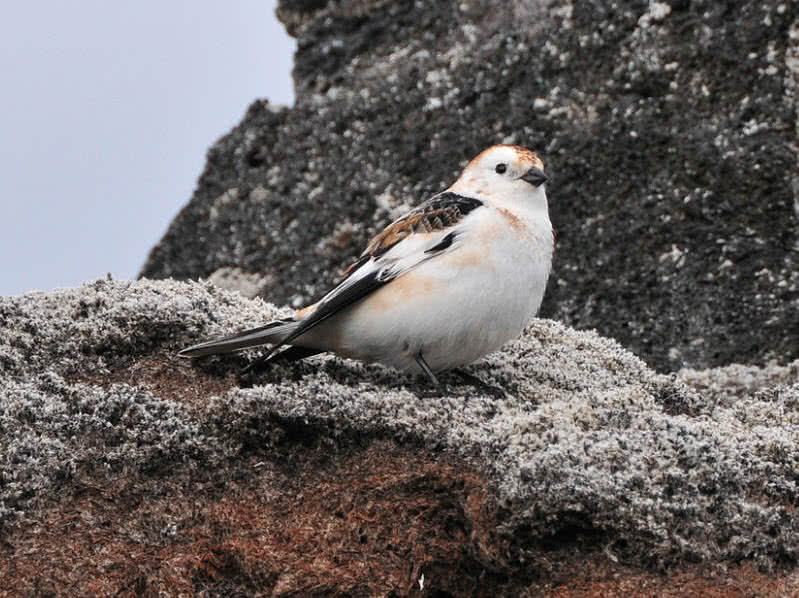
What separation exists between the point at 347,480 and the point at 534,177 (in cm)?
206

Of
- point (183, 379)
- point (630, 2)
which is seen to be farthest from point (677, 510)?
point (630, 2)

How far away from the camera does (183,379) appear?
236 inches

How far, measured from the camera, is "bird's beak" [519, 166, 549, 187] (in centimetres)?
636

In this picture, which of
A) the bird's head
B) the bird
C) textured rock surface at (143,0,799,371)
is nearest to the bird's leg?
the bird

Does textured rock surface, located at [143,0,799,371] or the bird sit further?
textured rock surface, located at [143,0,799,371]

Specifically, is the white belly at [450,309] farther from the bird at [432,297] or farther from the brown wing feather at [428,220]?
the brown wing feather at [428,220]

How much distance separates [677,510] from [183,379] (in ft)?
8.21

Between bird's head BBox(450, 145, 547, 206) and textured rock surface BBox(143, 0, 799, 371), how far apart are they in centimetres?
264

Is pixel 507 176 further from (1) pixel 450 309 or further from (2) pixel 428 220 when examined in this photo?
(1) pixel 450 309

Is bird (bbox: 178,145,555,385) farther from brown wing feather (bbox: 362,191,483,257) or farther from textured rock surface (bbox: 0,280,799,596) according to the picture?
textured rock surface (bbox: 0,280,799,596)

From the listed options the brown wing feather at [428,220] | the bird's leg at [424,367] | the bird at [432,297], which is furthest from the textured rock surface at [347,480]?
the brown wing feather at [428,220]

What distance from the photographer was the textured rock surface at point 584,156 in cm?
865

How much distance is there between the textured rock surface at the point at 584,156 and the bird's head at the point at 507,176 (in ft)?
8.68

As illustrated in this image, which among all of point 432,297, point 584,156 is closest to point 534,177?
point 432,297
